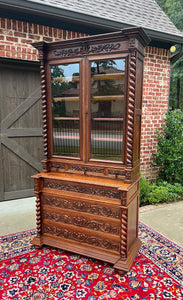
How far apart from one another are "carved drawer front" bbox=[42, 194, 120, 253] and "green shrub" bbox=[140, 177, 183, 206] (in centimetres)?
187

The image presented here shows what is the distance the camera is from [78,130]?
251cm

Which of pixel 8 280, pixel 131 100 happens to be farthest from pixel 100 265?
pixel 131 100

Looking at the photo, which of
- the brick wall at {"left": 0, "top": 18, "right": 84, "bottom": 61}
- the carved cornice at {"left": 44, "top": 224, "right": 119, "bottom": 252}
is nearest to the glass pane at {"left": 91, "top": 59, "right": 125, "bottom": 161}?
the carved cornice at {"left": 44, "top": 224, "right": 119, "bottom": 252}

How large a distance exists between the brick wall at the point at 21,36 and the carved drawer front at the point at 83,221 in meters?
2.42

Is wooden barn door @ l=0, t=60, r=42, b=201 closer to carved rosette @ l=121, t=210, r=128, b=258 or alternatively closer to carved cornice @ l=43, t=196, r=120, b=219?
carved cornice @ l=43, t=196, r=120, b=219

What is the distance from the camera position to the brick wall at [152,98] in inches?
173

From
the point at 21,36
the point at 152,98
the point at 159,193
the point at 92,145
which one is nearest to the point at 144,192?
the point at 159,193

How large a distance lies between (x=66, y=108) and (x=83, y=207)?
1.15 meters

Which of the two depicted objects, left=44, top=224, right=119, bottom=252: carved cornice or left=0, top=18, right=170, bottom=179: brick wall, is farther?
left=0, top=18, right=170, bottom=179: brick wall

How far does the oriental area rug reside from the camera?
1.94 meters

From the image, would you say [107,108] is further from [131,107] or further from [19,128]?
[19,128]

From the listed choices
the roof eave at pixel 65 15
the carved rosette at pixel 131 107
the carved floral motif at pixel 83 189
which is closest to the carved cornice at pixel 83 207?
the carved floral motif at pixel 83 189

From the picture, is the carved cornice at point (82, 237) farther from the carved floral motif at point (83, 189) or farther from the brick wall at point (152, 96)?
the brick wall at point (152, 96)

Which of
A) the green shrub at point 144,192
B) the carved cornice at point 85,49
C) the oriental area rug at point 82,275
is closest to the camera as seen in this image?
the oriental area rug at point 82,275
